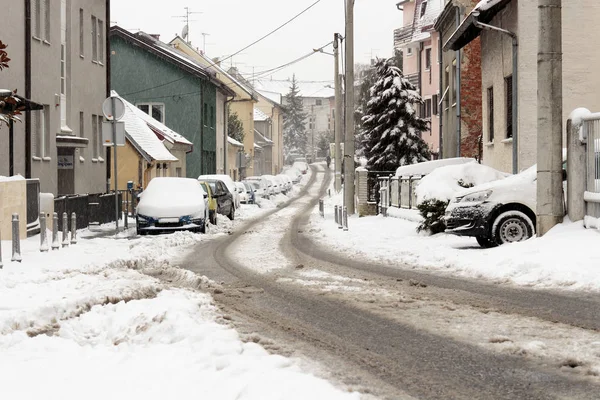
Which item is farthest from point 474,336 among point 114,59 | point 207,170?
point 207,170

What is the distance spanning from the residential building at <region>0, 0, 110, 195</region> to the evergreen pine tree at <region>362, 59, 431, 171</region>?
13.5 meters

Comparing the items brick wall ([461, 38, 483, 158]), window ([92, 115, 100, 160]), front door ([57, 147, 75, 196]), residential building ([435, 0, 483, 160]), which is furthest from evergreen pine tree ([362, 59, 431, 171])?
front door ([57, 147, 75, 196])

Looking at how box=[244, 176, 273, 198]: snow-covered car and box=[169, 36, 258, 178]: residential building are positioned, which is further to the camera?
box=[169, 36, 258, 178]: residential building

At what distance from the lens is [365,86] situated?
87438 mm

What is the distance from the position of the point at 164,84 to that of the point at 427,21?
16409 mm

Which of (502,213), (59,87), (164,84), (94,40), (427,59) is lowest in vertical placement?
(502,213)

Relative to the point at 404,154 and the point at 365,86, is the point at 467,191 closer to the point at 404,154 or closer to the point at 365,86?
the point at 404,154

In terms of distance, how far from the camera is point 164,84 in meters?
56.1

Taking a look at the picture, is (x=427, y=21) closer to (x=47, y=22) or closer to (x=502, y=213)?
(x=47, y=22)

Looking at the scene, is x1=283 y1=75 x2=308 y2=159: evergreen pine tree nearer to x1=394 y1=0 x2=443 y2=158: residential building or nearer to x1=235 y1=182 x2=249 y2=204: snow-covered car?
x1=394 y1=0 x2=443 y2=158: residential building

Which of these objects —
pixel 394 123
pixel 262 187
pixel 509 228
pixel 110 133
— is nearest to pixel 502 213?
pixel 509 228

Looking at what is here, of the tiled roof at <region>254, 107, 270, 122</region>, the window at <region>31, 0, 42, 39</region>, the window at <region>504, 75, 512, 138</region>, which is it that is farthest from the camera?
the tiled roof at <region>254, 107, 270, 122</region>

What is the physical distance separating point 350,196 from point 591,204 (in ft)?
61.5

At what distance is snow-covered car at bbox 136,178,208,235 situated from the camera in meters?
23.8
